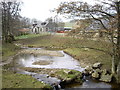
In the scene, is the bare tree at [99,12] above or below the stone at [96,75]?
above

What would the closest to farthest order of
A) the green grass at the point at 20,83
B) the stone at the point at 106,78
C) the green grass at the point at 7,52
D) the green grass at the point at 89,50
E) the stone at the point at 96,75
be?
the green grass at the point at 20,83, the stone at the point at 106,78, the stone at the point at 96,75, the green grass at the point at 89,50, the green grass at the point at 7,52

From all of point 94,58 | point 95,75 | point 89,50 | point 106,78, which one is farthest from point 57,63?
point 89,50

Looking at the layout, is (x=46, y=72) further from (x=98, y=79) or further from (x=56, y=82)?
(x=98, y=79)

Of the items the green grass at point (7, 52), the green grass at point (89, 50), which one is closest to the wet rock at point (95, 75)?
the green grass at point (89, 50)

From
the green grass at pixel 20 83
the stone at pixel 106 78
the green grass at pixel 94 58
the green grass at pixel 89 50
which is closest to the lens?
the green grass at pixel 20 83

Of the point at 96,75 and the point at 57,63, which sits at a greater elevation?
the point at 96,75

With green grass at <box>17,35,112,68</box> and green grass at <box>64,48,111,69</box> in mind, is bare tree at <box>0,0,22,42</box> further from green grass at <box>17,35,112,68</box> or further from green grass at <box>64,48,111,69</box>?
green grass at <box>64,48,111,69</box>

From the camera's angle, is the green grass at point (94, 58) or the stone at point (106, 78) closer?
the stone at point (106, 78)

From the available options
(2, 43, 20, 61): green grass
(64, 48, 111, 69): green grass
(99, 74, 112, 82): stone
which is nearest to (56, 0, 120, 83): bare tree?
(99, 74, 112, 82): stone

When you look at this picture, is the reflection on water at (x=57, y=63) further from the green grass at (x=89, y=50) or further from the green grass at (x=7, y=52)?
the green grass at (x=7, y=52)

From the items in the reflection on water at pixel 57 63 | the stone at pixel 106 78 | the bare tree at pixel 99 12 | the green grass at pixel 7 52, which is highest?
the bare tree at pixel 99 12

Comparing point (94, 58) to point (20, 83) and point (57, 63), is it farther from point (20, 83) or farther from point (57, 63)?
point (20, 83)

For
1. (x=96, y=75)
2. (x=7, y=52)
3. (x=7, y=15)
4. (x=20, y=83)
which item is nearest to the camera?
(x=20, y=83)

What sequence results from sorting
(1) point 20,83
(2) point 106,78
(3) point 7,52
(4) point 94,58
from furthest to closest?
(3) point 7,52, (4) point 94,58, (2) point 106,78, (1) point 20,83
